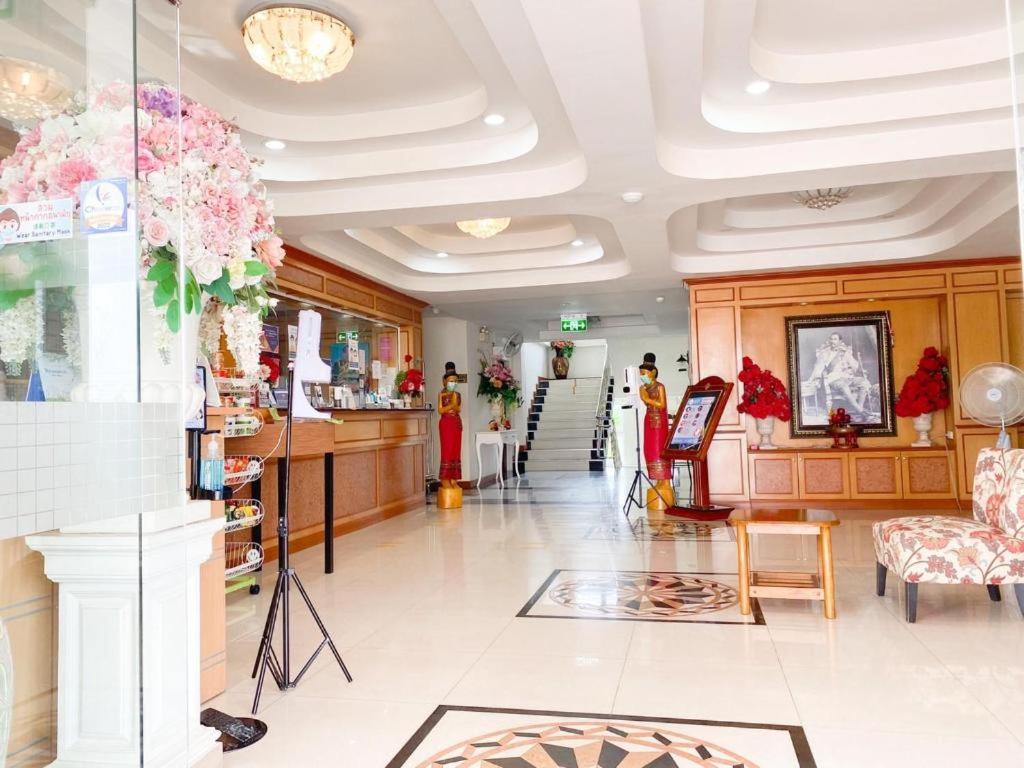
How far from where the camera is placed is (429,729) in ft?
8.79

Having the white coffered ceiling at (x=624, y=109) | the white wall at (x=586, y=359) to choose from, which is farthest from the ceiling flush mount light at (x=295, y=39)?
the white wall at (x=586, y=359)

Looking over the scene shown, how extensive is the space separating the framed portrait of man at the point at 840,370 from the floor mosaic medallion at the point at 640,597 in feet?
14.7

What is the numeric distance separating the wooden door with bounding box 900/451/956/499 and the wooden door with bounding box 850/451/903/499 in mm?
77

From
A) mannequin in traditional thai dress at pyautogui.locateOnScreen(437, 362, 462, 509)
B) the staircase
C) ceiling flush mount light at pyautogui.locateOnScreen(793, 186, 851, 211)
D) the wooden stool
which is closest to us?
the wooden stool

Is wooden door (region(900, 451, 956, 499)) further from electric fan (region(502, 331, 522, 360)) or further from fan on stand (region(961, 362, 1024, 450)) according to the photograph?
electric fan (region(502, 331, 522, 360))

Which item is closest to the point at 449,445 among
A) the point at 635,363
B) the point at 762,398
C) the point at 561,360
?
the point at 762,398

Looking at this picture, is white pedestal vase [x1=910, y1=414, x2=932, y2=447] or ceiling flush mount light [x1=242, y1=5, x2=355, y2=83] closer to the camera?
ceiling flush mount light [x1=242, y1=5, x2=355, y2=83]

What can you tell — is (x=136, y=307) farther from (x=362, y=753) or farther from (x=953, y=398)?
(x=953, y=398)

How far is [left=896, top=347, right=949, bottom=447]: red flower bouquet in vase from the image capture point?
831 cm

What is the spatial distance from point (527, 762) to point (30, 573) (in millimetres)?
1761

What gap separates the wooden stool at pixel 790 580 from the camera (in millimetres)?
4047

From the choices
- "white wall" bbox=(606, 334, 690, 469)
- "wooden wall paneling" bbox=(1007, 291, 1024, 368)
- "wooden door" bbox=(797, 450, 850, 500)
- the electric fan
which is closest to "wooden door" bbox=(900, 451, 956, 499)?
"wooden door" bbox=(797, 450, 850, 500)

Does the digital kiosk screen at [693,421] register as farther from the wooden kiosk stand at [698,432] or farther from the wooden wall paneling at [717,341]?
the wooden wall paneling at [717,341]

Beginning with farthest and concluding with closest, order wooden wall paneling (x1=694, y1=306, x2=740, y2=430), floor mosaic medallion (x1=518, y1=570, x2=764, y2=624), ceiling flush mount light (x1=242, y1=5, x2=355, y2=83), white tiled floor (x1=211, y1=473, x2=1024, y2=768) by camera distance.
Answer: wooden wall paneling (x1=694, y1=306, x2=740, y2=430)
floor mosaic medallion (x1=518, y1=570, x2=764, y2=624)
ceiling flush mount light (x1=242, y1=5, x2=355, y2=83)
white tiled floor (x1=211, y1=473, x2=1024, y2=768)
